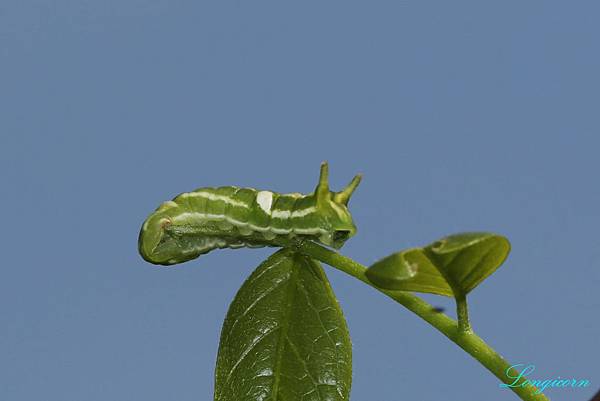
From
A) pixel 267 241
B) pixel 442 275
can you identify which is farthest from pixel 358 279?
pixel 267 241

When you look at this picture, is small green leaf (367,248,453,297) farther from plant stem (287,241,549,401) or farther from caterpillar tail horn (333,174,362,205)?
caterpillar tail horn (333,174,362,205)

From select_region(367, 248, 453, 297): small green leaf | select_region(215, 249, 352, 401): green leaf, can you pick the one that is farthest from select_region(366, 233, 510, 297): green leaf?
select_region(215, 249, 352, 401): green leaf

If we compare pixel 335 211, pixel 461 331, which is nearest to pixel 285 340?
pixel 335 211

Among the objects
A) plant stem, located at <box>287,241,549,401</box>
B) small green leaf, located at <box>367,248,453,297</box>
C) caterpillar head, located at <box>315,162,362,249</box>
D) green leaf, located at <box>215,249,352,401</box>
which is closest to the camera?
small green leaf, located at <box>367,248,453,297</box>

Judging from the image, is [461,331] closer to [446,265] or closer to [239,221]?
[446,265]

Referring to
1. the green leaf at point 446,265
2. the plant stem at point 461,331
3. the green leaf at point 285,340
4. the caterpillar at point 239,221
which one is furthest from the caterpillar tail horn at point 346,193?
the green leaf at point 446,265

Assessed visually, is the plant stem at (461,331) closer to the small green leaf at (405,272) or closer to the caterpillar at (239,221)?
the small green leaf at (405,272)

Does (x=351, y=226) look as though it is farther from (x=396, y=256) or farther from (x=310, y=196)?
(x=396, y=256)
